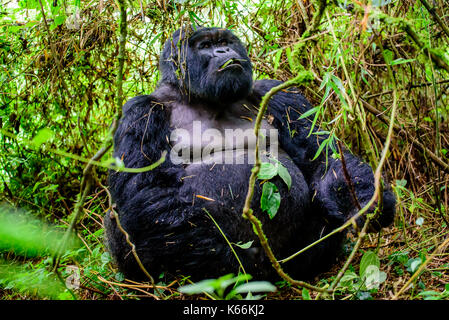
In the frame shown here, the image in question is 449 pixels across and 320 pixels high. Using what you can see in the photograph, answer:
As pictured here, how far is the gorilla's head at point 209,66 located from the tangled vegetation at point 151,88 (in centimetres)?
14

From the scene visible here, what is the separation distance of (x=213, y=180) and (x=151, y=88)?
1644mm

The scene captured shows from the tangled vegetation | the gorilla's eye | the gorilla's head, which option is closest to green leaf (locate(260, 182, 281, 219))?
the tangled vegetation

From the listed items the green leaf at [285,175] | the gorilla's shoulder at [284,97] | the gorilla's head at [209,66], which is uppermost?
the gorilla's head at [209,66]

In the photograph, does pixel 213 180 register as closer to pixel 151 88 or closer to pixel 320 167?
pixel 320 167

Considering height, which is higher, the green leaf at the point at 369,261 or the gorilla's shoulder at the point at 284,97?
the gorilla's shoulder at the point at 284,97

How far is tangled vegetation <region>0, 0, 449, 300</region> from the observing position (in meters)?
2.42

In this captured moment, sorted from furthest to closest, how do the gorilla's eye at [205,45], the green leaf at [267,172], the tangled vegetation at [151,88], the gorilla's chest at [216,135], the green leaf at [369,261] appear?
the gorilla's eye at [205,45] → the gorilla's chest at [216,135] → the tangled vegetation at [151,88] → the green leaf at [267,172] → the green leaf at [369,261]

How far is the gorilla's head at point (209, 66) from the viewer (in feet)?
8.46

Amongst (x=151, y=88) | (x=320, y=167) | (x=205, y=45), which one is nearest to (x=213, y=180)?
(x=320, y=167)

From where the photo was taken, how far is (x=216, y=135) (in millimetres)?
2654

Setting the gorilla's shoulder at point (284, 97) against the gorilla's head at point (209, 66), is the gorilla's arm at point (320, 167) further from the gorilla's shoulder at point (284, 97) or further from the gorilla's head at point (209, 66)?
the gorilla's head at point (209, 66)

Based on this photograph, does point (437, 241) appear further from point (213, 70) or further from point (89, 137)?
point (89, 137)

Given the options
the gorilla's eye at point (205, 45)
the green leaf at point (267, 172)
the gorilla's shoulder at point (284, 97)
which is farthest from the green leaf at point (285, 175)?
the gorilla's eye at point (205, 45)

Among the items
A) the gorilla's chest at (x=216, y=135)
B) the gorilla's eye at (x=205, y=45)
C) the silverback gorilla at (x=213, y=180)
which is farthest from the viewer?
the gorilla's eye at (x=205, y=45)
